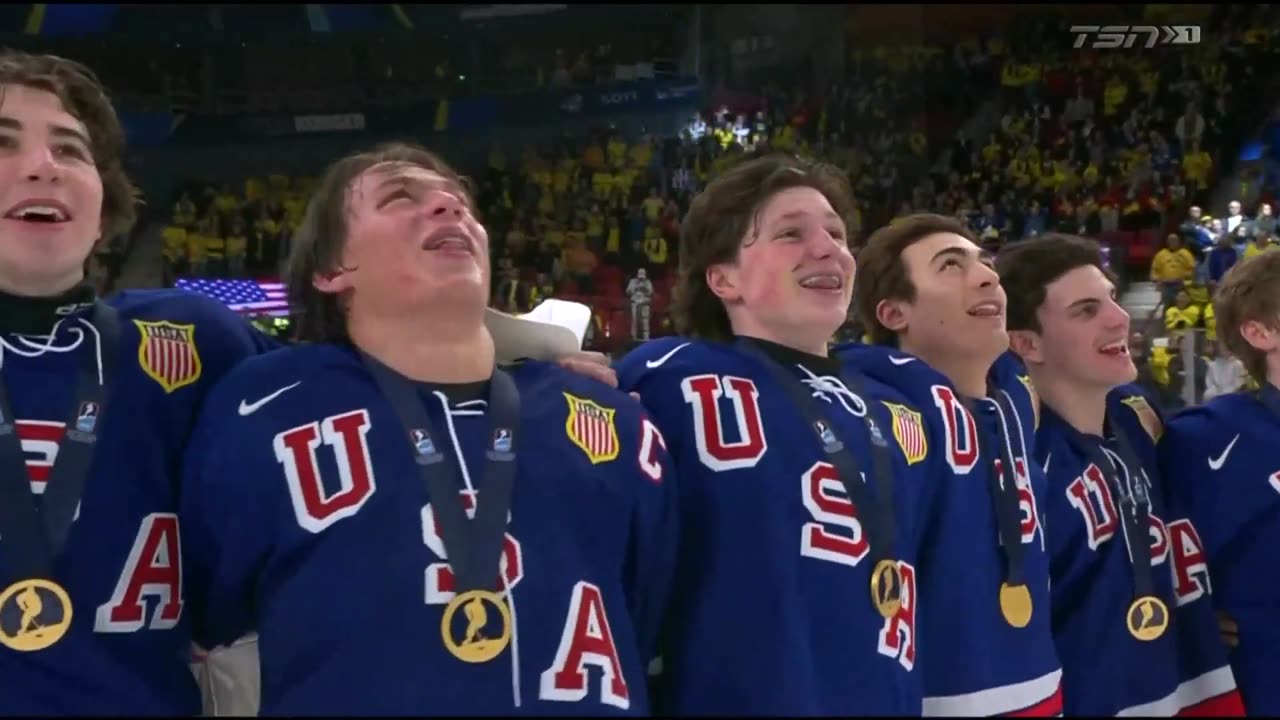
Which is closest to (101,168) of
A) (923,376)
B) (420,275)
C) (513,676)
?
(420,275)

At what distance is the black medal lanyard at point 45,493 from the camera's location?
1.65 meters

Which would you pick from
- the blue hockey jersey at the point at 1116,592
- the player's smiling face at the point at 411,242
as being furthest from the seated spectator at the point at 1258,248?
the player's smiling face at the point at 411,242

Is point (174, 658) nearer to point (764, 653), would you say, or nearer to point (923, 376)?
point (764, 653)

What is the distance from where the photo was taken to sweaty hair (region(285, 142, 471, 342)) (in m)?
1.89

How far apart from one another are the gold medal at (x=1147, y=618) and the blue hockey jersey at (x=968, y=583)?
0.89 ft

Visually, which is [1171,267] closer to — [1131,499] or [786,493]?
[1131,499]

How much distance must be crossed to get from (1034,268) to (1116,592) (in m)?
0.76

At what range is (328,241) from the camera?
1902 mm

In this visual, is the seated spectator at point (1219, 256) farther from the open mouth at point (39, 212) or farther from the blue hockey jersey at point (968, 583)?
the open mouth at point (39, 212)

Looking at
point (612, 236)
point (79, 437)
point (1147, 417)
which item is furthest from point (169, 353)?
point (612, 236)

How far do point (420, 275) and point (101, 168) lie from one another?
71cm

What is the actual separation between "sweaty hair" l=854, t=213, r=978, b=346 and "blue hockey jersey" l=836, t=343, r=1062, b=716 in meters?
0.28

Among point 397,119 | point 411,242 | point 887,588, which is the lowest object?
point 887,588

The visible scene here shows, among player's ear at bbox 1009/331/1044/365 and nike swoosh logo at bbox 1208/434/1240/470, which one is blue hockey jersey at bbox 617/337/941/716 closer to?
player's ear at bbox 1009/331/1044/365
